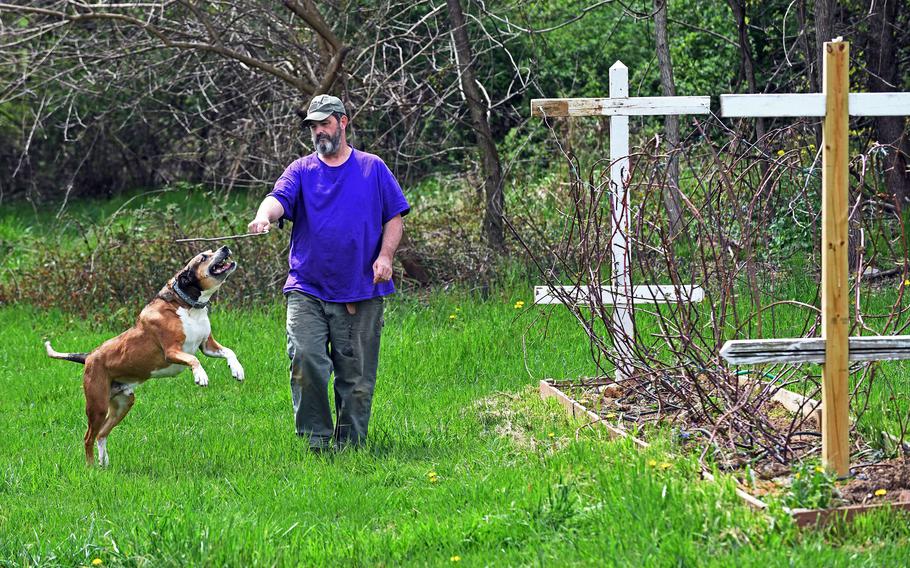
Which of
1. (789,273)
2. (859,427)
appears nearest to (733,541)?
(859,427)

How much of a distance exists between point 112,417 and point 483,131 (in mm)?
5760

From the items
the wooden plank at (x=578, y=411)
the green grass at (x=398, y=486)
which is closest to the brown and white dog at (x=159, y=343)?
the green grass at (x=398, y=486)

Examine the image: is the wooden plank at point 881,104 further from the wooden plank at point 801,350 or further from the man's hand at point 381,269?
the man's hand at point 381,269

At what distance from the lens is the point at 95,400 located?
7.33m

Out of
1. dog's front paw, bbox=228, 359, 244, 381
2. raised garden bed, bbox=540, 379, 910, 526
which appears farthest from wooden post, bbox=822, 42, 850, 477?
dog's front paw, bbox=228, 359, 244, 381

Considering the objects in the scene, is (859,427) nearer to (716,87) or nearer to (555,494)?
(555,494)

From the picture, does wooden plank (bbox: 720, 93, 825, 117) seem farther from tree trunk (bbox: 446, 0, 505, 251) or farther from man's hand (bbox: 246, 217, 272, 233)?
tree trunk (bbox: 446, 0, 505, 251)

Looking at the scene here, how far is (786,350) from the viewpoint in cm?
508

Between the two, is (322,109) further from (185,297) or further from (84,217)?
(84,217)

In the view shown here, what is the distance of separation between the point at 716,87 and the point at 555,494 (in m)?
11.2

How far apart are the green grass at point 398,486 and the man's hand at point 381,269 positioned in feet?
3.31

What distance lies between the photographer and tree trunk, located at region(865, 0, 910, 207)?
1169 cm

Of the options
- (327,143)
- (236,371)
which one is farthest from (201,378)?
(327,143)

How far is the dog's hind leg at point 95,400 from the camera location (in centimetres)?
730
